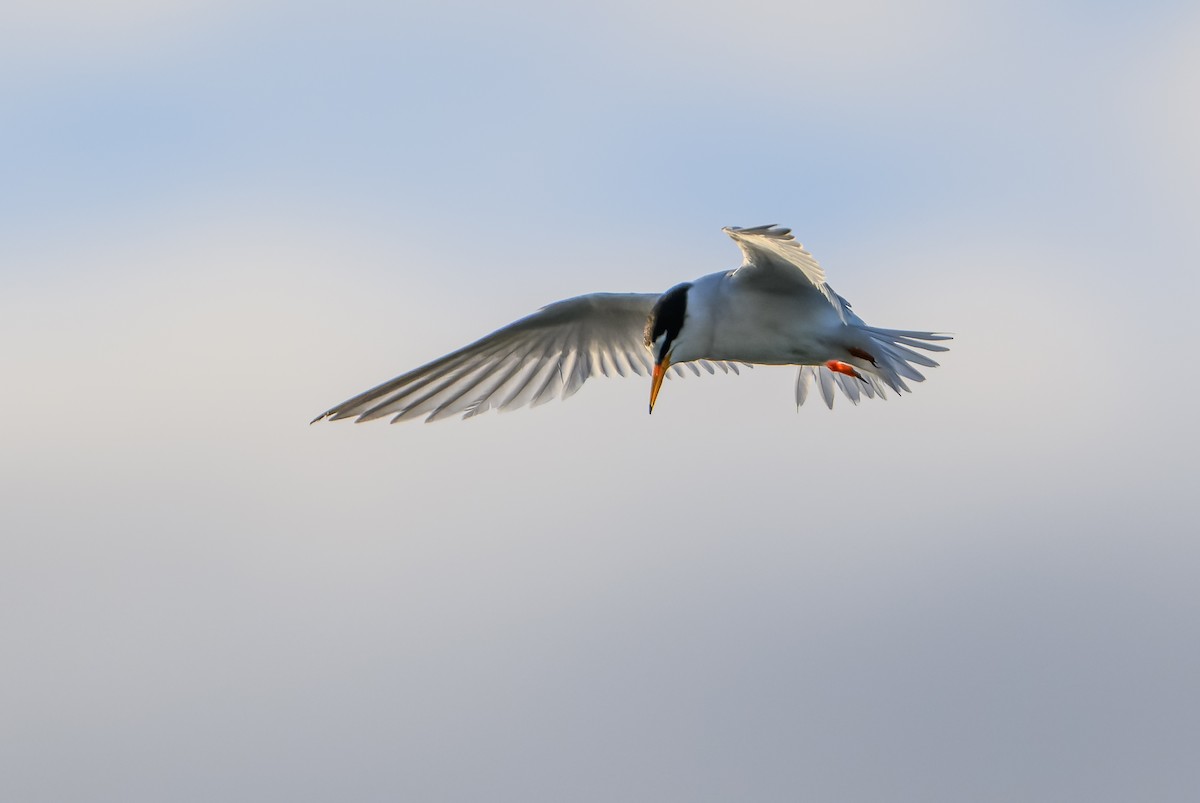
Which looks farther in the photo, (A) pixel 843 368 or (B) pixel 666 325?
(A) pixel 843 368

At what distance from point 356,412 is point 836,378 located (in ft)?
10.8

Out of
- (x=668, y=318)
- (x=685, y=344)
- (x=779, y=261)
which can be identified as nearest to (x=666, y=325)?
(x=668, y=318)

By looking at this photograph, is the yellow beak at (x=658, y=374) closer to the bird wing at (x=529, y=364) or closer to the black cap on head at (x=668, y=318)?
the black cap on head at (x=668, y=318)

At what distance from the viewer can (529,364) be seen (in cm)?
1143

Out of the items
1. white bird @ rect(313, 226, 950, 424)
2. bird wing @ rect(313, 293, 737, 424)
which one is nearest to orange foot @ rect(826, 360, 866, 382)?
white bird @ rect(313, 226, 950, 424)

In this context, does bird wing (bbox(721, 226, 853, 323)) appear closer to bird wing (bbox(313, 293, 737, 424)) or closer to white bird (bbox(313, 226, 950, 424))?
white bird (bbox(313, 226, 950, 424))

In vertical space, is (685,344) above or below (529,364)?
below

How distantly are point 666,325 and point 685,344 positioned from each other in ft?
0.58

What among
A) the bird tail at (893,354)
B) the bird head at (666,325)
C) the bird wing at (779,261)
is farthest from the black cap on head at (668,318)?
the bird tail at (893,354)

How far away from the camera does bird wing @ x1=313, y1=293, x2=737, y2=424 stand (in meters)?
10.7

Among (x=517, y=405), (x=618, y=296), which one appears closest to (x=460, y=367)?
(x=517, y=405)

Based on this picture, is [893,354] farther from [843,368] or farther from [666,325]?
[666,325]

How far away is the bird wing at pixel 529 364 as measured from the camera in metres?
10.7

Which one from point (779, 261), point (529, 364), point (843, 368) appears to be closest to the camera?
point (779, 261)
